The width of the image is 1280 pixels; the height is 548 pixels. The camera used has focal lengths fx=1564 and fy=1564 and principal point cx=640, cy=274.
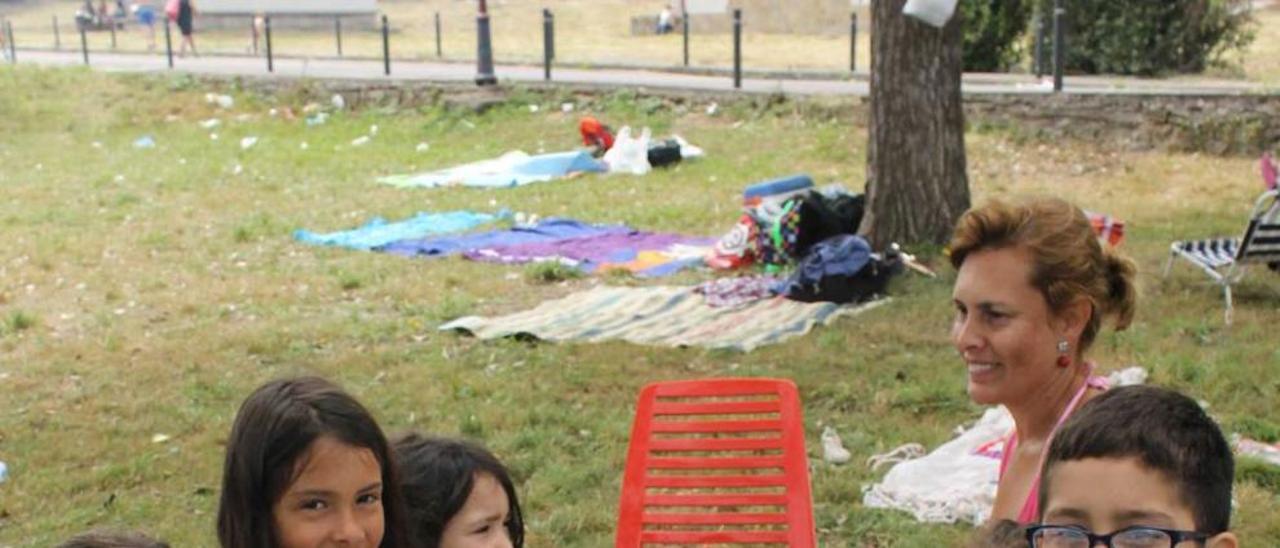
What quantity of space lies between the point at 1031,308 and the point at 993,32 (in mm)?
17837

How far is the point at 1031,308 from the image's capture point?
297 centimetres

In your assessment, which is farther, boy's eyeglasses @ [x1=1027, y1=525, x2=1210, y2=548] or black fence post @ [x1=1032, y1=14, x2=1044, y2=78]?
black fence post @ [x1=1032, y1=14, x2=1044, y2=78]

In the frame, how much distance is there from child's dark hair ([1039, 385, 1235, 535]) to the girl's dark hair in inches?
→ 47.9

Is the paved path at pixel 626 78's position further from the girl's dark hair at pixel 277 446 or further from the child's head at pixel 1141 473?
the child's head at pixel 1141 473

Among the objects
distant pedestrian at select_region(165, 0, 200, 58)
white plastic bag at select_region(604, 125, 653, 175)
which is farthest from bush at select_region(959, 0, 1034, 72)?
distant pedestrian at select_region(165, 0, 200, 58)

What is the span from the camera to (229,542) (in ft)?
8.80

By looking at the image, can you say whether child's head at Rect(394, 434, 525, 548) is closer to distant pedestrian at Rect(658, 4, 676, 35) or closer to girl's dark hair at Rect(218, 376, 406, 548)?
girl's dark hair at Rect(218, 376, 406, 548)

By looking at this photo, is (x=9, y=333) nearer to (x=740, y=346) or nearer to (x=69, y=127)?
(x=740, y=346)

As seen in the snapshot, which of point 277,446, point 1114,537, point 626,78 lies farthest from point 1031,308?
point 626,78

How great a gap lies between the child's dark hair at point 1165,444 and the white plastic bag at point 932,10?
6679 millimetres

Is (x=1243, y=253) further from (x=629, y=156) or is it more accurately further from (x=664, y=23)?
(x=664, y=23)

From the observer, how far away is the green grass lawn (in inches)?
213

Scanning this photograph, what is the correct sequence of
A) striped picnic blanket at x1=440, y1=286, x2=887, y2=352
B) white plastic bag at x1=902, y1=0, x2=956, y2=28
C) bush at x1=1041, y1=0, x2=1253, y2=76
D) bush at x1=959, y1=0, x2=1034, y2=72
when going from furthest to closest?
1. bush at x1=959, y1=0, x2=1034, y2=72
2. bush at x1=1041, y1=0, x2=1253, y2=76
3. white plastic bag at x1=902, y1=0, x2=956, y2=28
4. striped picnic blanket at x1=440, y1=286, x2=887, y2=352

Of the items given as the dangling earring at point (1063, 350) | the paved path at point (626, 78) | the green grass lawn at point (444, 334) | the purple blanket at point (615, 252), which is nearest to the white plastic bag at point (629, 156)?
the green grass lawn at point (444, 334)
